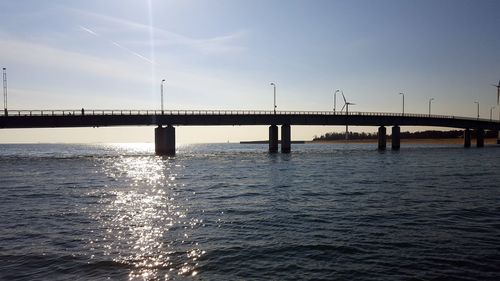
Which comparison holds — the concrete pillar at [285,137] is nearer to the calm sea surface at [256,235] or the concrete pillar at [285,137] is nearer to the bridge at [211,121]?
the bridge at [211,121]

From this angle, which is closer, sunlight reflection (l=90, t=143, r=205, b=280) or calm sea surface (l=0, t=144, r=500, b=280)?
calm sea surface (l=0, t=144, r=500, b=280)

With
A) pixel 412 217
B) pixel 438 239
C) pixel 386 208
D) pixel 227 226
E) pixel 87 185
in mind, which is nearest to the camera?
pixel 438 239

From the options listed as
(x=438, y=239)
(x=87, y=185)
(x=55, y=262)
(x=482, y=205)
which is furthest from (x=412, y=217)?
(x=87, y=185)

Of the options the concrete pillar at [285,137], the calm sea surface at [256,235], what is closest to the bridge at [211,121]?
the concrete pillar at [285,137]

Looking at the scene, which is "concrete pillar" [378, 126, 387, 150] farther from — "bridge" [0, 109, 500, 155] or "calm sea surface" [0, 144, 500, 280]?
"calm sea surface" [0, 144, 500, 280]

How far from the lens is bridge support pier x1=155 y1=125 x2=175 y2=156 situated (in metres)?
109

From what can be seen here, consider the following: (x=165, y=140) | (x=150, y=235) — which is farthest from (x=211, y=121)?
(x=150, y=235)

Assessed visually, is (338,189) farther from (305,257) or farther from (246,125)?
(246,125)

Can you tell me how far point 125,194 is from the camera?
108 ft

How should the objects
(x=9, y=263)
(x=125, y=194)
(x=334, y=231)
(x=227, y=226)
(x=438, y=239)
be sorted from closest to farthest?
(x=9, y=263), (x=438, y=239), (x=334, y=231), (x=227, y=226), (x=125, y=194)

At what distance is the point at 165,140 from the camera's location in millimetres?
110062

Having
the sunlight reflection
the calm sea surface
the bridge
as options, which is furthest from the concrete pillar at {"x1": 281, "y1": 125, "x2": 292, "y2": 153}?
the sunlight reflection

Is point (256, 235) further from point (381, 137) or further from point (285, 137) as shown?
point (381, 137)

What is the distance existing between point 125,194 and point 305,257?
2152 cm
